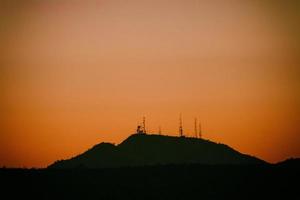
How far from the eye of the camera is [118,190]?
2650 inches

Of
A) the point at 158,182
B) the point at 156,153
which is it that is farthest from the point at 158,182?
the point at 156,153

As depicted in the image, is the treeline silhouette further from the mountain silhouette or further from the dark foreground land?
the mountain silhouette

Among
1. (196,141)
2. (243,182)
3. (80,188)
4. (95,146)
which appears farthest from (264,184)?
(95,146)

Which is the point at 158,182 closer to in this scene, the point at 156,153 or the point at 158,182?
the point at 158,182

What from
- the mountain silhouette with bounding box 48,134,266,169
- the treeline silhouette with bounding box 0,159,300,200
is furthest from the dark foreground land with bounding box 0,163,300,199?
the mountain silhouette with bounding box 48,134,266,169

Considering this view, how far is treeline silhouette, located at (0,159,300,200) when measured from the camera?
6675 centimetres

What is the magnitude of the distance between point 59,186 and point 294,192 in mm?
26012

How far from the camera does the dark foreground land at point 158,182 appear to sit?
66688mm

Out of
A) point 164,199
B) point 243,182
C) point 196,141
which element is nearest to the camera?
point 164,199

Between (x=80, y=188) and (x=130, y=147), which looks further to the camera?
(x=130, y=147)

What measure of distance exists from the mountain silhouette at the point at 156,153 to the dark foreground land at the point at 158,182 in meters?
78.0

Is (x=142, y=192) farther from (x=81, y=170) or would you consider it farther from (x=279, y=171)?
(x=279, y=171)

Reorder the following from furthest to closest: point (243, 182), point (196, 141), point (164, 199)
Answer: point (196, 141), point (243, 182), point (164, 199)

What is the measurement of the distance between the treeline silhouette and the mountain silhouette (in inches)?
3064
